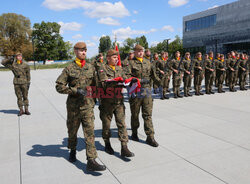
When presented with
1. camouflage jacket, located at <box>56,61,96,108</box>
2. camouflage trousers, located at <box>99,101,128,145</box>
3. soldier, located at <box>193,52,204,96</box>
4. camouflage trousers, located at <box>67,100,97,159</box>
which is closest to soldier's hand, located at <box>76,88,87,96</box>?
camouflage jacket, located at <box>56,61,96,108</box>

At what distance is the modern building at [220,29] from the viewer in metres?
46.6

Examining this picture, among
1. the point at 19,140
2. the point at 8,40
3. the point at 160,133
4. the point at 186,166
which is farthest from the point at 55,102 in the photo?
the point at 8,40

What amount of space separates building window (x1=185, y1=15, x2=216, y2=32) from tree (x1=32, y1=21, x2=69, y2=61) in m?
43.0

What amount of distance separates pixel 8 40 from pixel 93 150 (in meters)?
69.0

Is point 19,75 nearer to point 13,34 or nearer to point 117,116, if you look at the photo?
point 117,116

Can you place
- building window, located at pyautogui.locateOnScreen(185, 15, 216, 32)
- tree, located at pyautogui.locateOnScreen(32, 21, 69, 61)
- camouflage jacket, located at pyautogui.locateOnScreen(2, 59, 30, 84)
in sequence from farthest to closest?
tree, located at pyautogui.locateOnScreen(32, 21, 69, 61)
building window, located at pyautogui.locateOnScreen(185, 15, 216, 32)
camouflage jacket, located at pyautogui.locateOnScreen(2, 59, 30, 84)

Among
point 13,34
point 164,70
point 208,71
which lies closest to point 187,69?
point 164,70

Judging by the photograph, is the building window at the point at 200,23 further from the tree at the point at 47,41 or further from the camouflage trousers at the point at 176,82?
the camouflage trousers at the point at 176,82

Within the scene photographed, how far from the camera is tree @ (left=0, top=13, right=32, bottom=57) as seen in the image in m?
61.5

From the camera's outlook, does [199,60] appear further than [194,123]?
Yes

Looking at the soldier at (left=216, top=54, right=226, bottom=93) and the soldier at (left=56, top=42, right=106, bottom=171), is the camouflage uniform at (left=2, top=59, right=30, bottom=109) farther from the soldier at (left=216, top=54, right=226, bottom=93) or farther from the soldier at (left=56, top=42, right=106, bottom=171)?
the soldier at (left=216, top=54, right=226, bottom=93)

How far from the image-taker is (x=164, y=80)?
9.94 metres

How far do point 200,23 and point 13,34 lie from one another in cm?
5202

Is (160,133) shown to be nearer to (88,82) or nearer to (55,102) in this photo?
(88,82)
